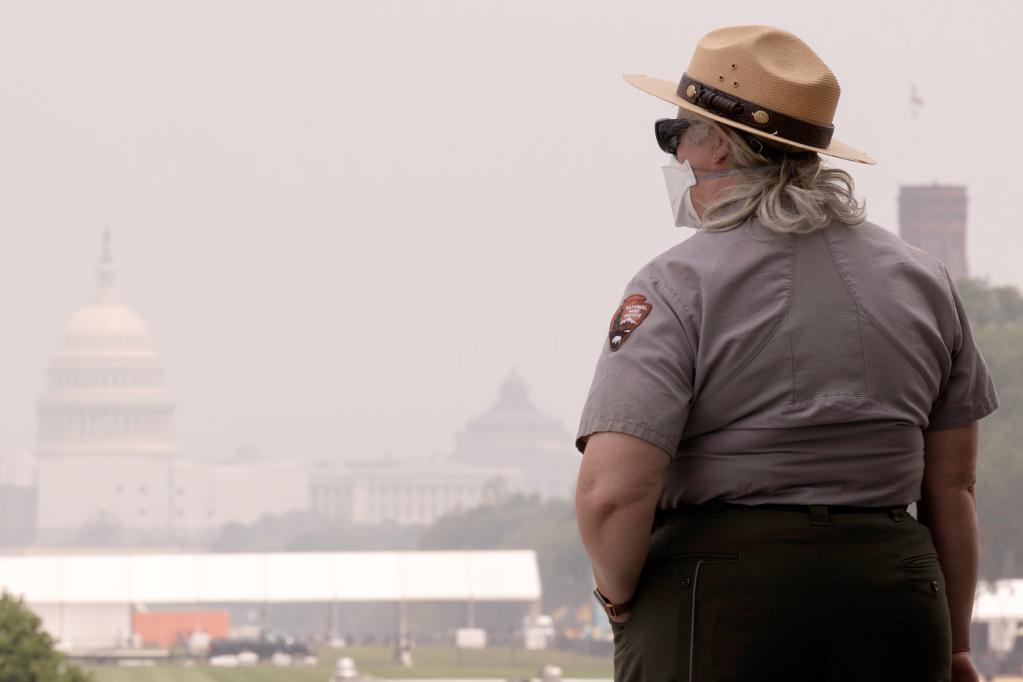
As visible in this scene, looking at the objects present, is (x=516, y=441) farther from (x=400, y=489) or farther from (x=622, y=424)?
(x=622, y=424)

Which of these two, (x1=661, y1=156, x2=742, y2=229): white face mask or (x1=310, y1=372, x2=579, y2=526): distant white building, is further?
(x1=310, y1=372, x2=579, y2=526): distant white building

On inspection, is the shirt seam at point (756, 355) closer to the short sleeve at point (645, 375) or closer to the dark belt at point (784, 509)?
the short sleeve at point (645, 375)

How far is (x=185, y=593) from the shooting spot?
39812mm

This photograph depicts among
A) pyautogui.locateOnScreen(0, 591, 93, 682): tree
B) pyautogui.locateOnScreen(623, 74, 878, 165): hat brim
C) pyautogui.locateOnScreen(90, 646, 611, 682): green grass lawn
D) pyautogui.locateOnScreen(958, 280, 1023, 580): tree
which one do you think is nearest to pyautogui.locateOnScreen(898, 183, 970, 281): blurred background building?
pyautogui.locateOnScreen(958, 280, 1023, 580): tree

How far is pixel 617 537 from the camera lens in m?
2.19

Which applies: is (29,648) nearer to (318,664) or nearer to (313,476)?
(318,664)

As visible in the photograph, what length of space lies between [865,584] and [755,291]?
37cm

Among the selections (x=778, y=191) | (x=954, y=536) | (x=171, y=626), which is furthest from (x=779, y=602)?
(x=171, y=626)

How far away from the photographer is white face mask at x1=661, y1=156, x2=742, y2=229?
2402mm

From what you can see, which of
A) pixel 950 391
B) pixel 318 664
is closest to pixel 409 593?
pixel 318 664

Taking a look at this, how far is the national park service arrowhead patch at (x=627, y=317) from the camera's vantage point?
219cm

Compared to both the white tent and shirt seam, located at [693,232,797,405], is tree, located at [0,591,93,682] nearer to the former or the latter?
shirt seam, located at [693,232,797,405]

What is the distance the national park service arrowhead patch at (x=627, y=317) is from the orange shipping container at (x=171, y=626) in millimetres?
47147

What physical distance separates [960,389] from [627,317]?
514 mm
